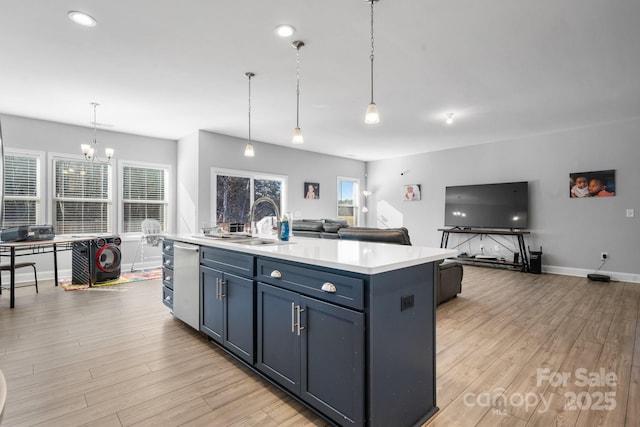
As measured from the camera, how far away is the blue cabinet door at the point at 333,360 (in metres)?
1.57

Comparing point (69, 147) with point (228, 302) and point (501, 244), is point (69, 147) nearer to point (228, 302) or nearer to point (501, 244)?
point (228, 302)

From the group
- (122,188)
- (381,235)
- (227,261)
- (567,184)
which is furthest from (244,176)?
(567,184)

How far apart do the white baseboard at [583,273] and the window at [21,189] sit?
9.17 m

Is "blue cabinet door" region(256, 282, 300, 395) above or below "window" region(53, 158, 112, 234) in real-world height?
below

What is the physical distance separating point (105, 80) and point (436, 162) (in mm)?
6761

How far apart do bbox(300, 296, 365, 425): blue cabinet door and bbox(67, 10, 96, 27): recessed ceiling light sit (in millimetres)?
2818

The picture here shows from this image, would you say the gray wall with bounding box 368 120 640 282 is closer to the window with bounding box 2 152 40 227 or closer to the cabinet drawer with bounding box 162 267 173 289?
the cabinet drawer with bounding box 162 267 173 289

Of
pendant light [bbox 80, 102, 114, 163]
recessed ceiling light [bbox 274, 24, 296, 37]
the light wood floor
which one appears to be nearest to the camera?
the light wood floor

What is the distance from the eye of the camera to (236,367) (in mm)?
2441

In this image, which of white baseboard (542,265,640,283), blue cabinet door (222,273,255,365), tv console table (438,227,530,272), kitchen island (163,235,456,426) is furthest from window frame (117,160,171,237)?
white baseboard (542,265,640,283)

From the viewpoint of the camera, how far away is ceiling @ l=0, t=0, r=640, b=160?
99.5 inches

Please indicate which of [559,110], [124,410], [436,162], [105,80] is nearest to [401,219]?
[436,162]

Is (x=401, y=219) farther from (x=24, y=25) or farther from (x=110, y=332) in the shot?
(x=24, y=25)

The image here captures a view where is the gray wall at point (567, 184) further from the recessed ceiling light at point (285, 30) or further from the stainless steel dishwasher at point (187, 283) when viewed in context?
the stainless steel dishwasher at point (187, 283)
